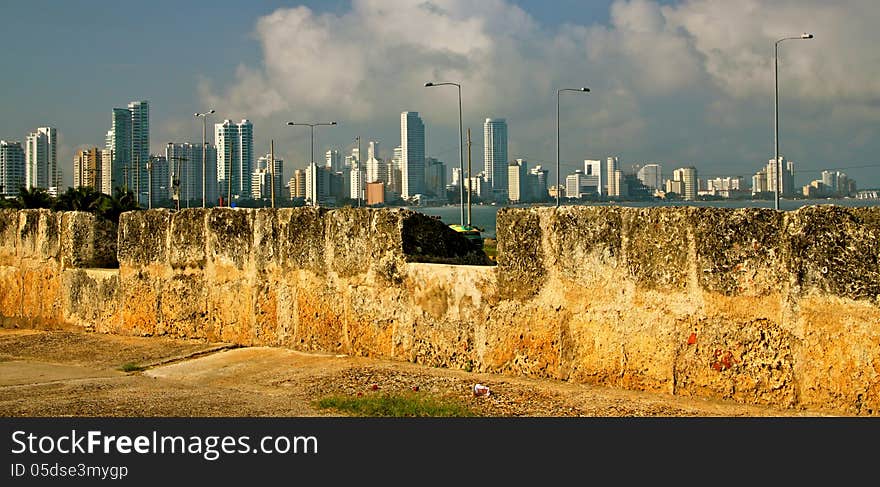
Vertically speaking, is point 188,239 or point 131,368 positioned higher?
point 188,239

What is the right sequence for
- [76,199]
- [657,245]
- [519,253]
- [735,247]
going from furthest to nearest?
[76,199] < [519,253] < [657,245] < [735,247]

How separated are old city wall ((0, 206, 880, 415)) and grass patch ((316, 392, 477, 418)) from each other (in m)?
1.05

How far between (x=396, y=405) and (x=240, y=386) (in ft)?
5.19

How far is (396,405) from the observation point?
6066 millimetres

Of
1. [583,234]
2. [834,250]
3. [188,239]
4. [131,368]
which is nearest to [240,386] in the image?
[131,368]

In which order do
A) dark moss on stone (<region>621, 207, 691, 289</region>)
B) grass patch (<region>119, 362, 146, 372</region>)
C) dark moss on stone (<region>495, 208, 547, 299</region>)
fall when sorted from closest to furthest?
dark moss on stone (<region>621, 207, 691, 289</region>) < dark moss on stone (<region>495, 208, 547, 299</region>) < grass patch (<region>119, 362, 146, 372</region>)

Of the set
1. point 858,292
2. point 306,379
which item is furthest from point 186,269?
point 858,292

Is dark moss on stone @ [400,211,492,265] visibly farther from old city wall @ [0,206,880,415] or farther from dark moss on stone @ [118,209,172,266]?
dark moss on stone @ [118,209,172,266]

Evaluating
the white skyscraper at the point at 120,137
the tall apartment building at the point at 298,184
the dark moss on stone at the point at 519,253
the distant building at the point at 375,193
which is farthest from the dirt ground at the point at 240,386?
the white skyscraper at the point at 120,137

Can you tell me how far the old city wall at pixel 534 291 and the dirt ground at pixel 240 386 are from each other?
21 cm

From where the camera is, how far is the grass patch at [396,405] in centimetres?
584

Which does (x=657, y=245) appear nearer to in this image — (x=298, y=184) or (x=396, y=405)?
(x=396, y=405)

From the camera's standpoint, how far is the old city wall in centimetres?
567

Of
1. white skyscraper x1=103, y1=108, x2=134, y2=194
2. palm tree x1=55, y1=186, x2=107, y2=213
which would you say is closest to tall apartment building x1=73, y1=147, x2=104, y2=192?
white skyscraper x1=103, y1=108, x2=134, y2=194
